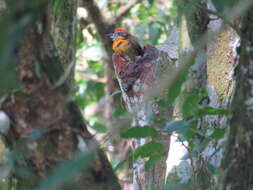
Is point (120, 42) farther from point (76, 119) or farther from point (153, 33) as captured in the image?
point (76, 119)

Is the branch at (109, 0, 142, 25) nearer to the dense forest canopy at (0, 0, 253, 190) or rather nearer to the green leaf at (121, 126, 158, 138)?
the dense forest canopy at (0, 0, 253, 190)

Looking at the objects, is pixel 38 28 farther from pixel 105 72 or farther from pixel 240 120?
pixel 105 72

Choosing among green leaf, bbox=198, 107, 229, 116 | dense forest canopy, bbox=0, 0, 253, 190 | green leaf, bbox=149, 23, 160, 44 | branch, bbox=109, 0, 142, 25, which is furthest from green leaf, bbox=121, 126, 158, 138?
branch, bbox=109, 0, 142, 25

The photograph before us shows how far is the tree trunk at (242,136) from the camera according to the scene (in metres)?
1.13

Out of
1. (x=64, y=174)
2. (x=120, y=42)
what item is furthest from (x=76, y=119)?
(x=120, y=42)

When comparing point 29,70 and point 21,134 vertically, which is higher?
point 29,70

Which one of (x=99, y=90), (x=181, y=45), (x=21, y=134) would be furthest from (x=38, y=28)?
(x=99, y=90)

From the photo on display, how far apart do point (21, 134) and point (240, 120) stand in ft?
1.61

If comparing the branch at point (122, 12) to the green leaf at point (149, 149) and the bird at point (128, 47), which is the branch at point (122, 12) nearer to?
the bird at point (128, 47)

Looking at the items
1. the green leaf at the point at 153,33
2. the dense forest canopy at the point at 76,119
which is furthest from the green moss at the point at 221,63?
the green leaf at the point at 153,33

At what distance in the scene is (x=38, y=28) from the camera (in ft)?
3.59

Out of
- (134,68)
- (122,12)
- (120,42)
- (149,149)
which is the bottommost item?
(149,149)

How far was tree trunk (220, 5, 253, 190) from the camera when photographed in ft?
3.71

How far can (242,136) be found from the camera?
114cm
